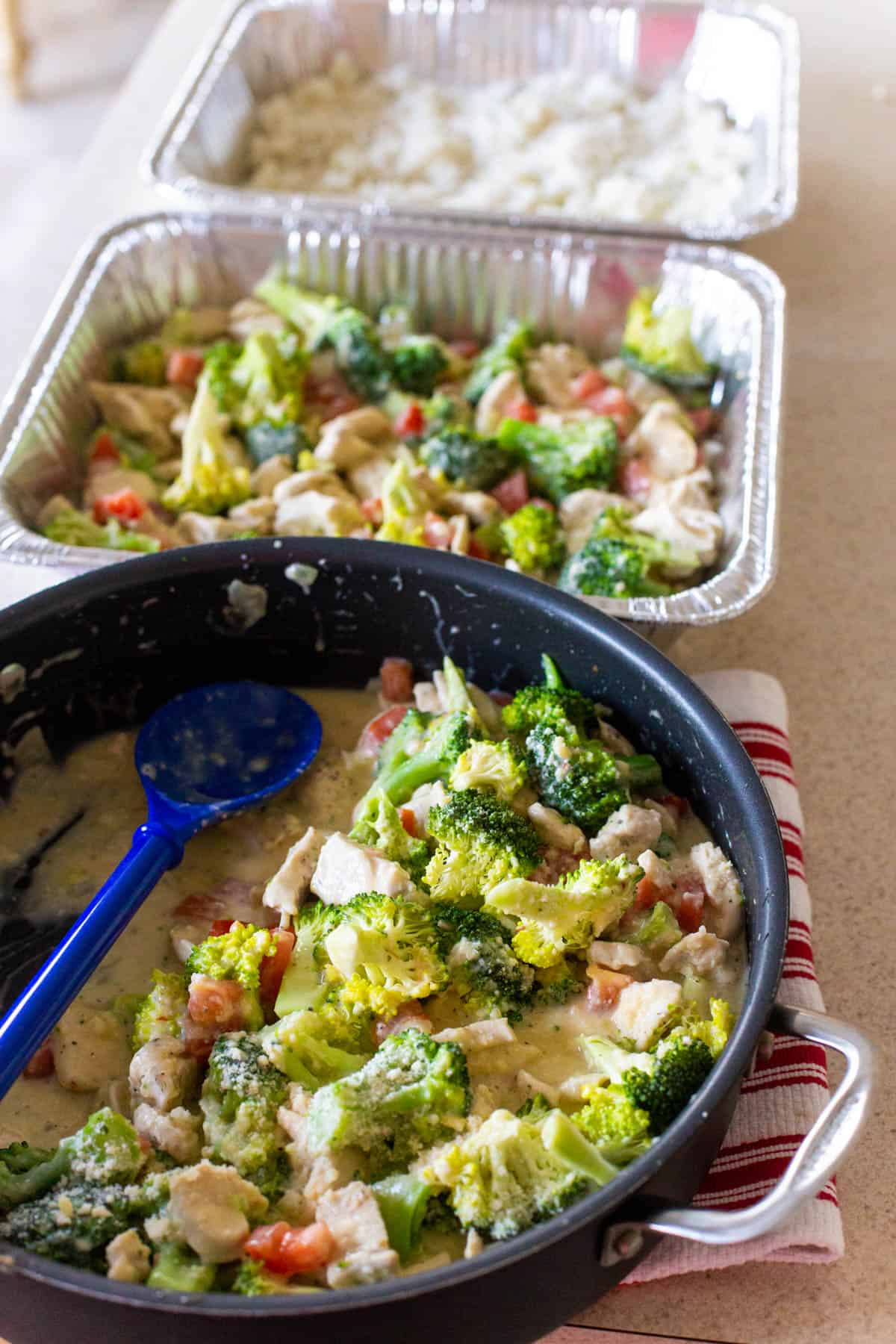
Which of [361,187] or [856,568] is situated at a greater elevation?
[361,187]

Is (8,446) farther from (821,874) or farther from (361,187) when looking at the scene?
(821,874)

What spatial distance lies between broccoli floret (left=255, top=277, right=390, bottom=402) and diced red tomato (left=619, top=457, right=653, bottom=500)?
1.26 ft

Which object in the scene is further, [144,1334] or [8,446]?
[8,446]

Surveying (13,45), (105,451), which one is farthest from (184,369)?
(13,45)

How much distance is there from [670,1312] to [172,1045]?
478 mm

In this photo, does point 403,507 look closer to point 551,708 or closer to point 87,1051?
point 551,708

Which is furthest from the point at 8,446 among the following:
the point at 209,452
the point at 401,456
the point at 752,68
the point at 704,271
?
the point at 752,68

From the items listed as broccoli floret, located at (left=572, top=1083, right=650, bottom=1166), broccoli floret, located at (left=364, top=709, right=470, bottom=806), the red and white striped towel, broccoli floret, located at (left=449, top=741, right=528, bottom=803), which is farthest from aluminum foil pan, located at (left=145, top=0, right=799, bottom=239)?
broccoli floret, located at (left=572, top=1083, right=650, bottom=1166)

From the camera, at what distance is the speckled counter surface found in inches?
44.1

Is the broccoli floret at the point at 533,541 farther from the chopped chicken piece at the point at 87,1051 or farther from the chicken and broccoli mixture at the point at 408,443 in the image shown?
the chopped chicken piece at the point at 87,1051

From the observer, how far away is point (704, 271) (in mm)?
2033

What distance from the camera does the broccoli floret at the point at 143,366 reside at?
199cm

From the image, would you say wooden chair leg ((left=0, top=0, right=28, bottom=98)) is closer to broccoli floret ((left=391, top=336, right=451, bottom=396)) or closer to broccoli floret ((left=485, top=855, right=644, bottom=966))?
broccoli floret ((left=391, top=336, right=451, bottom=396))

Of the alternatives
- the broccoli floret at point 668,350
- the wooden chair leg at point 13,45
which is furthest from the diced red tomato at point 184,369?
the wooden chair leg at point 13,45
